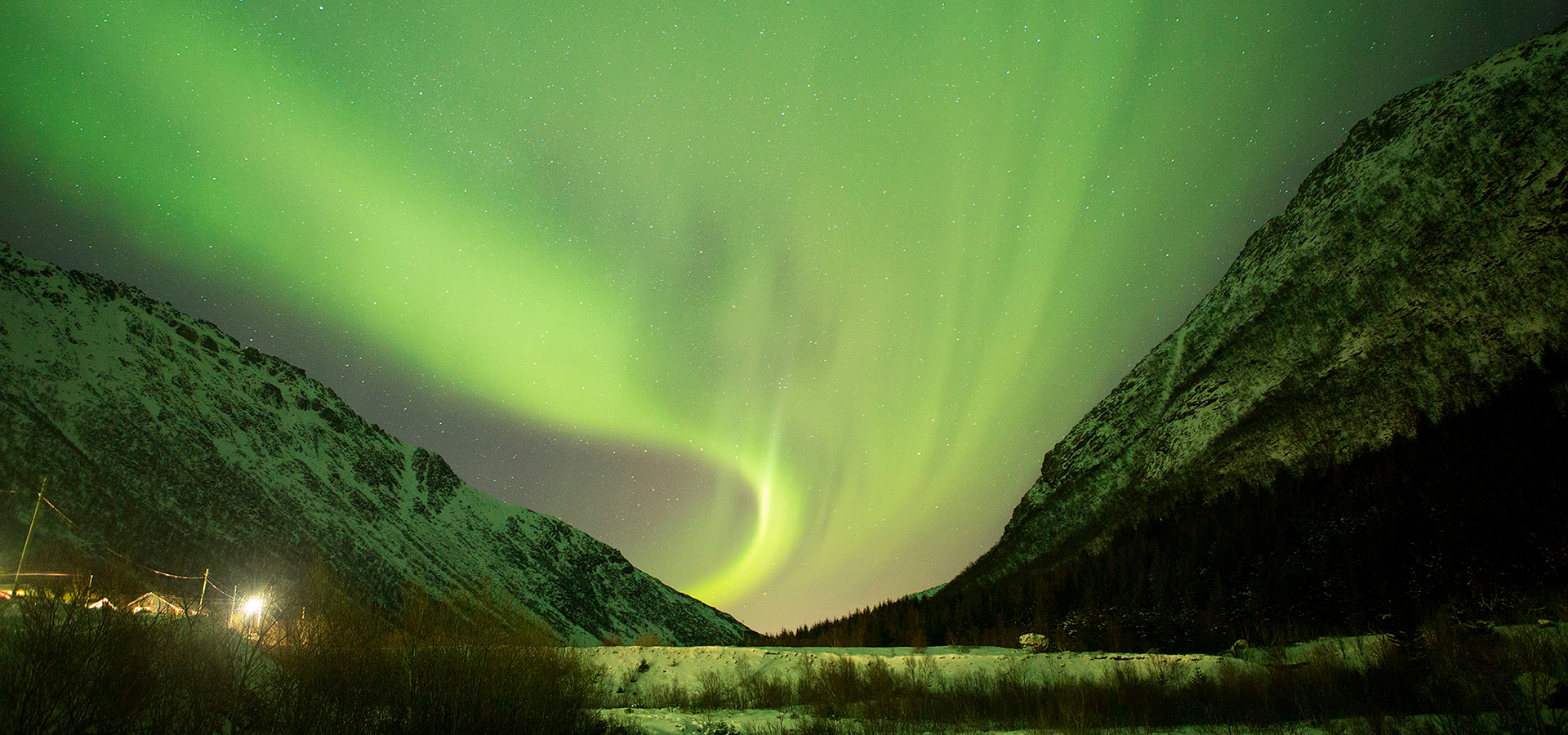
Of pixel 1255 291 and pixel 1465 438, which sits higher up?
pixel 1255 291

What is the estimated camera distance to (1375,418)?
48.5 meters

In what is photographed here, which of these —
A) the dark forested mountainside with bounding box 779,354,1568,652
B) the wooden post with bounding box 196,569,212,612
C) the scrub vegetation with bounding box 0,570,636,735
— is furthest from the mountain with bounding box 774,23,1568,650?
the wooden post with bounding box 196,569,212,612

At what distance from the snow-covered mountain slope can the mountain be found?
156 mm

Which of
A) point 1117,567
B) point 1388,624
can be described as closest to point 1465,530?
point 1388,624

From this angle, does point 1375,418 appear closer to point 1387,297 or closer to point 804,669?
point 1387,297

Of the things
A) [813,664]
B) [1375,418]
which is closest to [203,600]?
[813,664]

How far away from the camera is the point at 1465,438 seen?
39.4 m

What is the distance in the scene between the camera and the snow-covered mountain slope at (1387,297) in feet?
143

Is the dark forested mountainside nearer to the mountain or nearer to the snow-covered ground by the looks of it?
the mountain

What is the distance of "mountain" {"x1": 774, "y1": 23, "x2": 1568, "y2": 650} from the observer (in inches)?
1404

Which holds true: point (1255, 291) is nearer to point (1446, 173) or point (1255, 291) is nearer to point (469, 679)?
point (1446, 173)

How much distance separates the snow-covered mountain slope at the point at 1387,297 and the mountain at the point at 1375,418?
0.51 feet

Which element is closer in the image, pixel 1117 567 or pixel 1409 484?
pixel 1409 484

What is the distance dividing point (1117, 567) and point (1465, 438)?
2234cm
